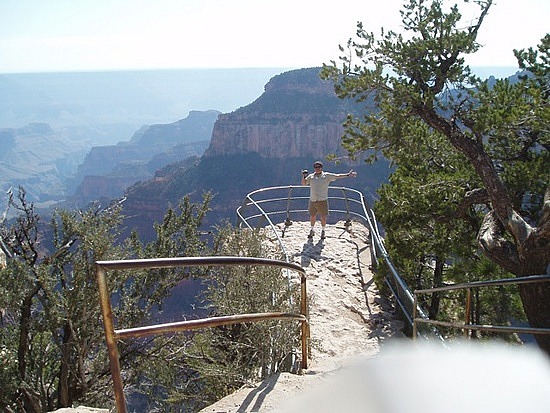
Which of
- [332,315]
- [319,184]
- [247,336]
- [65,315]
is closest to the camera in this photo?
[247,336]

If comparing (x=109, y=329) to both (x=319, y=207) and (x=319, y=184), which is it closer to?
(x=319, y=184)

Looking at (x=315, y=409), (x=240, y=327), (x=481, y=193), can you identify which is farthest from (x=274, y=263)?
(x=481, y=193)

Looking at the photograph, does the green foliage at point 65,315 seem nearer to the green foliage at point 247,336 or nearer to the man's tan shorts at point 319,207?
the green foliage at point 247,336

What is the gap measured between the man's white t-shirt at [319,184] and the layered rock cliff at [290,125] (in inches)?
2362

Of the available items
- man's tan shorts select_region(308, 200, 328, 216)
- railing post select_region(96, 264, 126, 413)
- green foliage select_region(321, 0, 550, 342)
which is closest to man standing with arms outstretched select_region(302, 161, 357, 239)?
man's tan shorts select_region(308, 200, 328, 216)

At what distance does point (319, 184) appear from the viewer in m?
9.29

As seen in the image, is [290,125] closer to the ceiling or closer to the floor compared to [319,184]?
closer to the floor

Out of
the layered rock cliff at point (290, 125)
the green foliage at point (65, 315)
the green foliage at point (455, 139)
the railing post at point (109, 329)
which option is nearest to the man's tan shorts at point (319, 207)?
the green foliage at point (455, 139)

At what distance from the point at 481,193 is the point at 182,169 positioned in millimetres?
63078

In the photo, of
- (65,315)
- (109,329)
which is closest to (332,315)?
(65,315)

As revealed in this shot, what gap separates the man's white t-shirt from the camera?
364 inches

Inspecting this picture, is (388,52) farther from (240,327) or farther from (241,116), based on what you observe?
(241,116)

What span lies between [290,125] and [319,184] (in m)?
62.2

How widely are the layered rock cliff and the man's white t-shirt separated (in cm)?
5999
